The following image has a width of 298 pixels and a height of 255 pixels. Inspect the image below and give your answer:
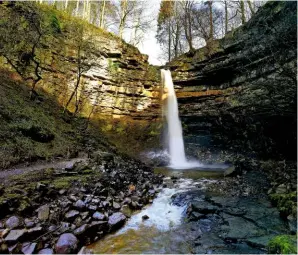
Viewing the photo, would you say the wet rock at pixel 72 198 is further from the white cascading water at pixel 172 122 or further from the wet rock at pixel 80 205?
the white cascading water at pixel 172 122

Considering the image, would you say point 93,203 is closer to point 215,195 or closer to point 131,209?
point 131,209

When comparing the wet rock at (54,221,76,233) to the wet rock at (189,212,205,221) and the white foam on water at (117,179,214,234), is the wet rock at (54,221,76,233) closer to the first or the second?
the white foam on water at (117,179,214,234)

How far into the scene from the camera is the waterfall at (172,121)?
17.3 metres

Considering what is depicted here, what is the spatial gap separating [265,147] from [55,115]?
1124cm

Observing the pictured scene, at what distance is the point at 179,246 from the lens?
168 inches

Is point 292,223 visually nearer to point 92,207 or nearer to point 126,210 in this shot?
point 126,210

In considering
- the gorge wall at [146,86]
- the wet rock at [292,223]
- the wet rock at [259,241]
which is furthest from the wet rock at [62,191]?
the gorge wall at [146,86]

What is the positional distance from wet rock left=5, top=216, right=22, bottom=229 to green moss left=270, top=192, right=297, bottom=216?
17.3 feet

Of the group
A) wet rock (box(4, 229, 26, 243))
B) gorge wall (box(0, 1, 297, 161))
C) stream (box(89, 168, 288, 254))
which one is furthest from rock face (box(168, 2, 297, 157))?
wet rock (box(4, 229, 26, 243))

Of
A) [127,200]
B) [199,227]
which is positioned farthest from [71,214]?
[199,227]

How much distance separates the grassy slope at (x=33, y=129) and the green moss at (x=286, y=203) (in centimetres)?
743

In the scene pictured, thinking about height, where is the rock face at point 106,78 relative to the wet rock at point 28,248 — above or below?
above

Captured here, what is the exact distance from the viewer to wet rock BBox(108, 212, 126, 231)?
16.1 ft

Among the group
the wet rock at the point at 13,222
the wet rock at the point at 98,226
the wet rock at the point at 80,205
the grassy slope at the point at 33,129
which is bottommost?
the wet rock at the point at 98,226
